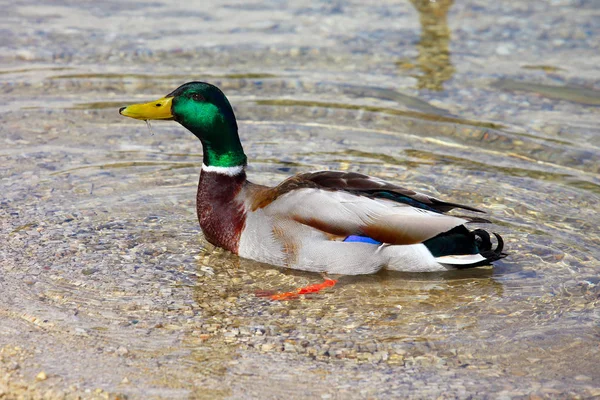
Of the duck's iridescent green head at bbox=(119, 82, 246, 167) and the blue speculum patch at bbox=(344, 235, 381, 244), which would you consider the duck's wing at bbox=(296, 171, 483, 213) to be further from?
the duck's iridescent green head at bbox=(119, 82, 246, 167)

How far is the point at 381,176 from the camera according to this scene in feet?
23.9

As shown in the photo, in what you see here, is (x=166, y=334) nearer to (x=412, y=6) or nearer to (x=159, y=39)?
(x=159, y=39)

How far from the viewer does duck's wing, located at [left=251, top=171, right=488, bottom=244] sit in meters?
5.47

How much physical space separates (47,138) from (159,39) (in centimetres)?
293

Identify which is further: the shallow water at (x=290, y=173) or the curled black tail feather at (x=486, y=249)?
the curled black tail feather at (x=486, y=249)

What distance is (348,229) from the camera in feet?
18.0

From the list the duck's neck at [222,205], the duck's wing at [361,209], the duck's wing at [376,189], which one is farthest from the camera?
the duck's neck at [222,205]

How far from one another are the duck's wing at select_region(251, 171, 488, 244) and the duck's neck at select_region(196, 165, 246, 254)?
11.8 inches

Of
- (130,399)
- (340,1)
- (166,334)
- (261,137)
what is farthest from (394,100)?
(130,399)

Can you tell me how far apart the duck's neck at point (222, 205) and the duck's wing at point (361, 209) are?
0.30 m

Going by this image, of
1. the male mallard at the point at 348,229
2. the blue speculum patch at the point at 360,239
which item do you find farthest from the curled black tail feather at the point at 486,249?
the blue speculum patch at the point at 360,239

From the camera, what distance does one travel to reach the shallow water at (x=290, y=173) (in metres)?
4.63

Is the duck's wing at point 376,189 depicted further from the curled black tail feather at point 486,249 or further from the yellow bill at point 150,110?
the yellow bill at point 150,110

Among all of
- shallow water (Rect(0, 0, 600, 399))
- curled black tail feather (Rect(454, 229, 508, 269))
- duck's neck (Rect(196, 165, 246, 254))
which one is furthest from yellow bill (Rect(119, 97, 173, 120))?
curled black tail feather (Rect(454, 229, 508, 269))
